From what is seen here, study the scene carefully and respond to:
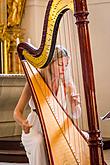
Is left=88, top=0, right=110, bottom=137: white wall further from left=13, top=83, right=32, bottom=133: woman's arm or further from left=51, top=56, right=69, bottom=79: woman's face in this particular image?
left=51, top=56, right=69, bottom=79: woman's face

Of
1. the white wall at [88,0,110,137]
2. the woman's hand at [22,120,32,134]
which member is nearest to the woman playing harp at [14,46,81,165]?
the woman's hand at [22,120,32,134]

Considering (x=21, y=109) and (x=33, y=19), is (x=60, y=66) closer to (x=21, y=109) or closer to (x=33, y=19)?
(x=21, y=109)

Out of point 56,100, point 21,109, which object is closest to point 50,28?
point 56,100

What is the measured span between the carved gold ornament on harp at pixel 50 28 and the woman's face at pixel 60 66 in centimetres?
8

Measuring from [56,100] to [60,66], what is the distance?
212mm

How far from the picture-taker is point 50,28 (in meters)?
1.68

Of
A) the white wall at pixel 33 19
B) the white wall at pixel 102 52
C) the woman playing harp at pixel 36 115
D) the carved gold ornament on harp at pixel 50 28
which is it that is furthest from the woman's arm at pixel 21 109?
the white wall at pixel 33 19

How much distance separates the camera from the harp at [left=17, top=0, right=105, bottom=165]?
131 cm

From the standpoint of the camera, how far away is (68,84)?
197 centimetres

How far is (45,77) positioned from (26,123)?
0.30 m

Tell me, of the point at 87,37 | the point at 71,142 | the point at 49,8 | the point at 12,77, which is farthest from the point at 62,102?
the point at 12,77

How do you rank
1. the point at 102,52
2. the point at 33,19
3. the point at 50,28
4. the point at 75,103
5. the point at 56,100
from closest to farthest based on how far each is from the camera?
the point at 50,28, the point at 75,103, the point at 56,100, the point at 102,52, the point at 33,19

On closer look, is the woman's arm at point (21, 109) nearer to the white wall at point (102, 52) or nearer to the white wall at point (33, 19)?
the white wall at point (102, 52)

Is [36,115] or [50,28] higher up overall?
A: [50,28]
